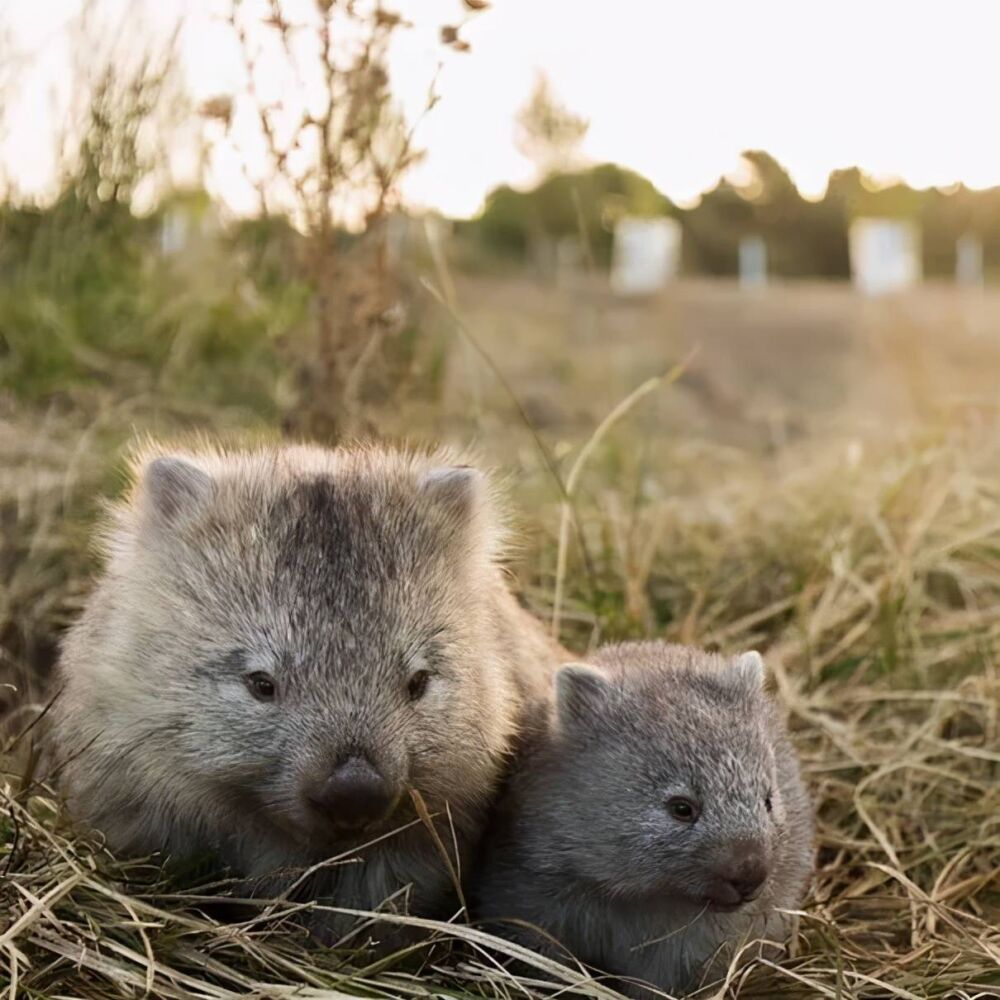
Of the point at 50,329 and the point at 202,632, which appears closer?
the point at 202,632

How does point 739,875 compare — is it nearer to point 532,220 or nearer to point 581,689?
point 581,689

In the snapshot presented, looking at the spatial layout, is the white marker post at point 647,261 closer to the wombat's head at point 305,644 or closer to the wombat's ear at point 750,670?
the wombat's ear at point 750,670

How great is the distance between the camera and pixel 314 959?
3.54 metres

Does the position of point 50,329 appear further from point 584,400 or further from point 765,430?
point 765,430

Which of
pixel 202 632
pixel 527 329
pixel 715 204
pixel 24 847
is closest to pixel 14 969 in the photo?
pixel 24 847

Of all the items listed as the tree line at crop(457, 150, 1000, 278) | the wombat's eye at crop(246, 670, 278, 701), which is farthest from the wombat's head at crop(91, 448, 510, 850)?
the tree line at crop(457, 150, 1000, 278)

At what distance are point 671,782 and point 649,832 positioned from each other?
0.16m

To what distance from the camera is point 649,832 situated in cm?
378

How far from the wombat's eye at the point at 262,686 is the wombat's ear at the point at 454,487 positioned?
2.65 feet

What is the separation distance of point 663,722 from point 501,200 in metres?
26.3

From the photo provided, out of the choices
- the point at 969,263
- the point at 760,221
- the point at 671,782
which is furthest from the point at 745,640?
the point at 760,221

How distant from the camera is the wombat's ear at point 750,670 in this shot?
419cm

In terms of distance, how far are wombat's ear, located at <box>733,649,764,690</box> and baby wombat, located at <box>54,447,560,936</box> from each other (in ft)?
2.43

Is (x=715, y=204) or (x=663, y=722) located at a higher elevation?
(x=715, y=204)
